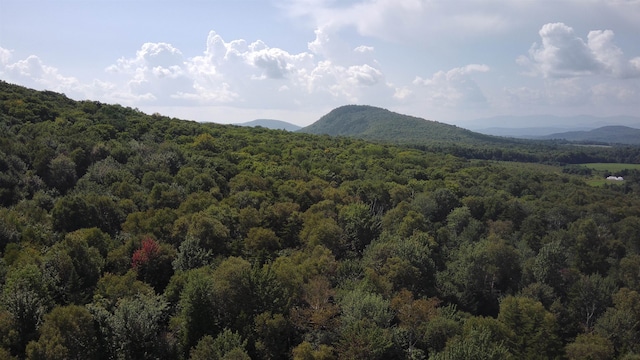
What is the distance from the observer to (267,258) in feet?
127

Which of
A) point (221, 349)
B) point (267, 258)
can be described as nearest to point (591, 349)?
point (267, 258)

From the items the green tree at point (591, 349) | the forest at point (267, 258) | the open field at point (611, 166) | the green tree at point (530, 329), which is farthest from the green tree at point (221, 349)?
the open field at point (611, 166)

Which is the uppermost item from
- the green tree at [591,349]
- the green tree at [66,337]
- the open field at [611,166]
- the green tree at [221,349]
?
the open field at [611,166]

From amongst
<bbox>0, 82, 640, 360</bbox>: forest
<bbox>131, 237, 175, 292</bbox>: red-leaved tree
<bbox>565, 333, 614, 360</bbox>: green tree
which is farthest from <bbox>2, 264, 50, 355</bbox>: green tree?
<bbox>565, 333, 614, 360</bbox>: green tree

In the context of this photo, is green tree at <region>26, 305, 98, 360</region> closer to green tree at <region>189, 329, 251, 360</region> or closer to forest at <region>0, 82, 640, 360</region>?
forest at <region>0, 82, 640, 360</region>

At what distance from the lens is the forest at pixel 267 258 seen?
86.2ft

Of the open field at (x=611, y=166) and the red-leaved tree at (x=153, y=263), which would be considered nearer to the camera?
the red-leaved tree at (x=153, y=263)

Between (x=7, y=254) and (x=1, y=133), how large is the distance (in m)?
28.1

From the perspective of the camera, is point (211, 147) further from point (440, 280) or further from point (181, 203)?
point (440, 280)

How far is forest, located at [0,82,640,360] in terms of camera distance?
26266mm

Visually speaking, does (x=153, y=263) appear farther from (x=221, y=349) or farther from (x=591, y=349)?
(x=591, y=349)

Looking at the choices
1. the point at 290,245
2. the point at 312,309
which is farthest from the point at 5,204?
the point at 312,309

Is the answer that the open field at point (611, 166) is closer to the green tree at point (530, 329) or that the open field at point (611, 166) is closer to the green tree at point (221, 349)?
the green tree at point (530, 329)

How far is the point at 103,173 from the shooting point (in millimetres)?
49031
